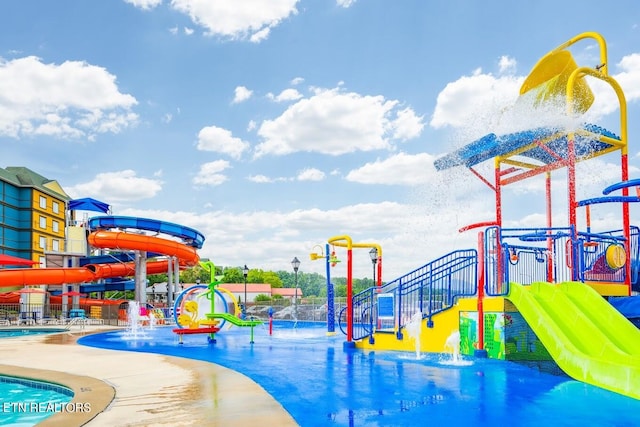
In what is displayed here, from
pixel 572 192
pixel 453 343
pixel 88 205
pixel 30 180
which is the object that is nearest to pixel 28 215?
pixel 30 180

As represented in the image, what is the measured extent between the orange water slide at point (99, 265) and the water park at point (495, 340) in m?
14.7

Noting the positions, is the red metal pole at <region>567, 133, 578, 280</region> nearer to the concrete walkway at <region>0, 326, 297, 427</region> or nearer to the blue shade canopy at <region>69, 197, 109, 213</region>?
the concrete walkway at <region>0, 326, 297, 427</region>

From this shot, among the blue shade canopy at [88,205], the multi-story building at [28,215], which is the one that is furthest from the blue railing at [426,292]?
the multi-story building at [28,215]

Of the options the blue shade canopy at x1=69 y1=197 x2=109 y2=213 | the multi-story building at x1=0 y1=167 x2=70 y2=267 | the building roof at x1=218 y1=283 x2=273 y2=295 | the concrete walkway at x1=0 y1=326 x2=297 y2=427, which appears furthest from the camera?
the building roof at x1=218 y1=283 x2=273 y2=295

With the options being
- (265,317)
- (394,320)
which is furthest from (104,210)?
(394,320)

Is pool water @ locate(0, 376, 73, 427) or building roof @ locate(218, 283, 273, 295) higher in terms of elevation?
pool water @ locate(0, 376, 73, 427)

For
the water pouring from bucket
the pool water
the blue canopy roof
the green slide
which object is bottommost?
the pool water

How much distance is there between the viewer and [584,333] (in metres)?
9.95

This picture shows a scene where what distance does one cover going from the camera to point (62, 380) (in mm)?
9195

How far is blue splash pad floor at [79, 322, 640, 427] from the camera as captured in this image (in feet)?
21.0

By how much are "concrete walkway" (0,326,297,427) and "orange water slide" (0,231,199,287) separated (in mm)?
18454

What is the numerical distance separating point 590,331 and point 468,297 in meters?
3.13

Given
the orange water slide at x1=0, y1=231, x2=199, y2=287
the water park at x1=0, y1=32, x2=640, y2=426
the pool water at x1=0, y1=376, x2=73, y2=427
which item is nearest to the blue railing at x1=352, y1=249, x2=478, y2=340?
the water park at x1=0, y1=32, x2=640, y2=426

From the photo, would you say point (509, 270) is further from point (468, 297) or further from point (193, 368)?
point (193, 368)
